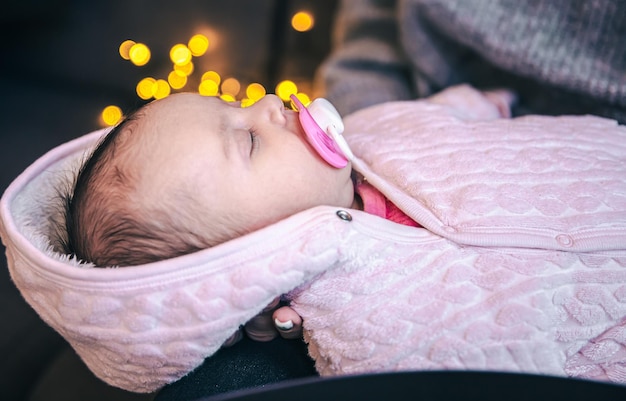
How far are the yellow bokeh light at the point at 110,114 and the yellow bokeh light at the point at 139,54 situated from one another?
0.17 metres

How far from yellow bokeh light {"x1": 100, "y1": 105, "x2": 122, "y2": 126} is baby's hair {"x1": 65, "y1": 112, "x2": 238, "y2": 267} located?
3.18ft

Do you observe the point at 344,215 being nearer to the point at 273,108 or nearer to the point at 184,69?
the point at 273,108

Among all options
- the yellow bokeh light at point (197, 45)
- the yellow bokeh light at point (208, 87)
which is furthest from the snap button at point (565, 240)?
the yellow bokeh light at point (197, 45)

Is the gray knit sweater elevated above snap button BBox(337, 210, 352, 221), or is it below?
above

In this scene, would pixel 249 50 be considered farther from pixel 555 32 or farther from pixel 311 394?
pixel 311 394

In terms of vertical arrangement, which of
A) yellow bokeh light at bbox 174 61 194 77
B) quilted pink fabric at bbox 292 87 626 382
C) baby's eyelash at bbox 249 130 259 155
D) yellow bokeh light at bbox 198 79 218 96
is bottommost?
quilted pink fabric at bbox 292 87 626 382

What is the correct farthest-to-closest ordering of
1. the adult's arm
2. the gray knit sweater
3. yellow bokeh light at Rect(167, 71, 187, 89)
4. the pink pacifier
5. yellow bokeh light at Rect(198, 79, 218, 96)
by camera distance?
1. yellow bokeh light at Rect(167, 71, 187, 89)
2. yellow bokeh light at Rect(198, 79, 218, 96)
3. the adult's arm
4. the gray knit sweater
5. the pink pacifier

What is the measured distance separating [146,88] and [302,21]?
1.87 feet

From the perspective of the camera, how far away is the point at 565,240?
71 centimetres

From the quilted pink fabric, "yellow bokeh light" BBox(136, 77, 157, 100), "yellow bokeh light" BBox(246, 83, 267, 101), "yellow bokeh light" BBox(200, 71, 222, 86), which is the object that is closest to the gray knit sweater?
the quilted pink fabric

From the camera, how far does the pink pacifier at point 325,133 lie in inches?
29.1

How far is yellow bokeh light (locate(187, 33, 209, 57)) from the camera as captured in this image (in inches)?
69.7

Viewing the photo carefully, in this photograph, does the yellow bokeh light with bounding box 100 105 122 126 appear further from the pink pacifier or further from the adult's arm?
the pink pacifier

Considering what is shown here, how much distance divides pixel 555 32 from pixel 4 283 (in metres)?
1.35
